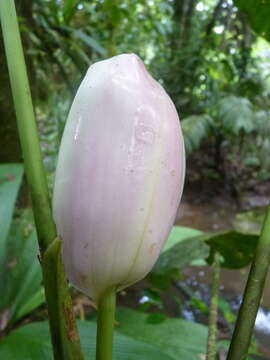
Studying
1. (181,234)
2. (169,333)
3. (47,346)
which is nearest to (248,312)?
(47,346)

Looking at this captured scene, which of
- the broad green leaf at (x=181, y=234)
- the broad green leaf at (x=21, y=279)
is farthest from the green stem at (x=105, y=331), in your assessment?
the broad green leaf at (x=181, y=234)

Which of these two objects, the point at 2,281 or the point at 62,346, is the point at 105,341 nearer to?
the point at 62,346

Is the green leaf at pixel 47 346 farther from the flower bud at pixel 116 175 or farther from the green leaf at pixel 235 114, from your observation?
the green leaf at pixel 235 114

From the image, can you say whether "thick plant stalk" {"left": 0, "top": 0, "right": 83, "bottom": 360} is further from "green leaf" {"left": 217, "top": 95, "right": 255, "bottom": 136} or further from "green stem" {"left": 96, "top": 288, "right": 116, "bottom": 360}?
"green leaf" {"left": 217, "top": 95, "right": 255, "bottom": 136}

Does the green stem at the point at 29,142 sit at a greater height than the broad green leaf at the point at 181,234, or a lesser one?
greater

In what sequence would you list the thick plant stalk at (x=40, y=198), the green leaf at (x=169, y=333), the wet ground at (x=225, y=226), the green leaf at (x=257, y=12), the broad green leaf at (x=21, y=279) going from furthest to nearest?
1. the wet ground at (x=225, y=226)
2. the broad green leaf at (x=21, y=279)
3. the green leaf at (x=169, y=333)
4. the green leaf at (x=257, y=12)
5. the thick plant stalk at (x=40, y=198)

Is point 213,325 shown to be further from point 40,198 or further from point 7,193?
point 7,193
